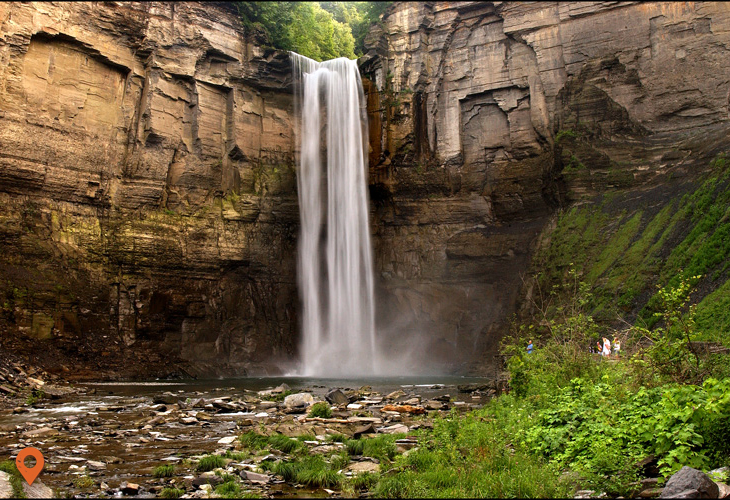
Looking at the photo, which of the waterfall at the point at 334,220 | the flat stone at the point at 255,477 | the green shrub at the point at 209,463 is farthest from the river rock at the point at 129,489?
the waterfall at the point at 334,220

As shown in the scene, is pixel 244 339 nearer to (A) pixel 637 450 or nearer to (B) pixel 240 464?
(B) pixel 240 464

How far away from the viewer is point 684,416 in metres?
6.15

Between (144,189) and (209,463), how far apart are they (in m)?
25.0

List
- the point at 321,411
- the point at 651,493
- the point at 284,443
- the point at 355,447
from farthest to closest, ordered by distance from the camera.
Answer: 1. the point at 321,411
2. the point at 284,443
3. the point at 355,447
4. the point at 651,493

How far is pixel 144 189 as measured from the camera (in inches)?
1164

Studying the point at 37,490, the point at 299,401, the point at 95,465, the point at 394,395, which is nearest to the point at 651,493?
the point at 37,490

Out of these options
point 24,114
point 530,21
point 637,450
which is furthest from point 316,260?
point 637,450

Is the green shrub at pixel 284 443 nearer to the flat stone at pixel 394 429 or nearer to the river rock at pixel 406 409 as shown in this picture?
the flat stone at pixel 394 429

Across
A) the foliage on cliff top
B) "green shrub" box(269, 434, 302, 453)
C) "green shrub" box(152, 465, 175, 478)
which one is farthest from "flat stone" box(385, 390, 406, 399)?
the foliage on cliff top

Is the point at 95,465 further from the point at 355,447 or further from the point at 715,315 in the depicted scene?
the point at 715,315

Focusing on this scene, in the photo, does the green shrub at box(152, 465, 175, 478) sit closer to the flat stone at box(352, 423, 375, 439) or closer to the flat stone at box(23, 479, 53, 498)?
the flat stone at box(23, 479, 53, 498)

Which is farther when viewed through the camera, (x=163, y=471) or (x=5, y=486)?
(x=163, y=471)

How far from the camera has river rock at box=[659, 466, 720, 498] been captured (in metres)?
4.96

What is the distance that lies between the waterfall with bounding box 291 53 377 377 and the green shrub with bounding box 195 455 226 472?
24.7 metres
